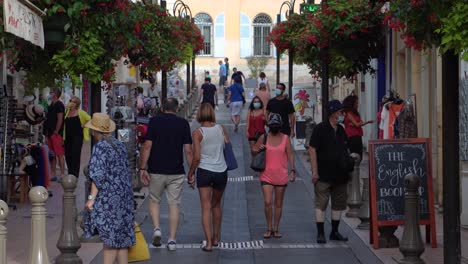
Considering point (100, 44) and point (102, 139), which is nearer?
point (102, 139)

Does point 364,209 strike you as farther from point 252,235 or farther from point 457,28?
point 457,28

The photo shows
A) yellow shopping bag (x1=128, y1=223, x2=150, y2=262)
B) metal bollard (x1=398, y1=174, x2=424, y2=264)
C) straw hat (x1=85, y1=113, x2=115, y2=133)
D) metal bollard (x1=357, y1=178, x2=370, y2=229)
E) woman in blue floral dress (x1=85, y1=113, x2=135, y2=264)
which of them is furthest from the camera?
metal bollard (x1=357, y1=178, x2=370, y2=229)

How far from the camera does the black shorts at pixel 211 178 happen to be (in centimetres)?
1334

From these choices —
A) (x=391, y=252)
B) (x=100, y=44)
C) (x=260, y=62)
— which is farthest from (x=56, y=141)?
(x=260, y=62)

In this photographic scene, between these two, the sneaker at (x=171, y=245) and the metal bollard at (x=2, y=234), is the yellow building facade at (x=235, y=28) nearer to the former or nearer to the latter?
the sneaker at (x=171, y=245)

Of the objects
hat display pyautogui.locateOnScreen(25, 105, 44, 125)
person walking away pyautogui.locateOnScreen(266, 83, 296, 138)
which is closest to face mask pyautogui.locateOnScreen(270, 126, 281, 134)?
hat display pyautogui.locateOnScreen(25, 105, 44, 125)

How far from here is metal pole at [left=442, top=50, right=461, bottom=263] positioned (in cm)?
1065

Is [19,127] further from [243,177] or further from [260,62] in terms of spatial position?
[260,62]

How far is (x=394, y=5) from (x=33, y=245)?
158 inches

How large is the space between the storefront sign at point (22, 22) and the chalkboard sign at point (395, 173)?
4.09 m

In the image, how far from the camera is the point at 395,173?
516 inches

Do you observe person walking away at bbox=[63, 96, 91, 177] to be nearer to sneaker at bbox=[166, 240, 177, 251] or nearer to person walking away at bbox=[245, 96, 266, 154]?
person walking away at bbox=[245, 96, 266, 154]

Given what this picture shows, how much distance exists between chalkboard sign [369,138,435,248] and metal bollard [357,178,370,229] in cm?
140

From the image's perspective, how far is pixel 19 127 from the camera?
1955 centimetres
